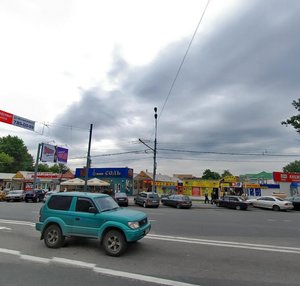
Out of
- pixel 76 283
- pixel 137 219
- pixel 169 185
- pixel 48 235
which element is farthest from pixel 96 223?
pixel 169 185

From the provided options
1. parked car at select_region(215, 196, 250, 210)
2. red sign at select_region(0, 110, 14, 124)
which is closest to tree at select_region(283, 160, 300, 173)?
parked car at select_region(215, 196, 250, 210)

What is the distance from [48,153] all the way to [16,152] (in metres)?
63.6

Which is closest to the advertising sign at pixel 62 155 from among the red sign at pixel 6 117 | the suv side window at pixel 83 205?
the red sign at pixel 6 117

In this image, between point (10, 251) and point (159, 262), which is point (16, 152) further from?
point (159, 262)

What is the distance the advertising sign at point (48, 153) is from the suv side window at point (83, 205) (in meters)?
35.3

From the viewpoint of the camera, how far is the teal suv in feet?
24.8

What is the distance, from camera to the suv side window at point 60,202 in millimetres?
8578

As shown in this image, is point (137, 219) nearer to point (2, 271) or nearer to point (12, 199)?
point (2, 271)

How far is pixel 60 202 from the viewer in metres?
8.74

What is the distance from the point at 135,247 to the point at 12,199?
34.9 m

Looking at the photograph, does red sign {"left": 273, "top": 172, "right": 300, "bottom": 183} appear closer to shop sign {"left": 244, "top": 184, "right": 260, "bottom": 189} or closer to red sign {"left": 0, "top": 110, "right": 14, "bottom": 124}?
shop sign {"left": 244, "top": 184, "right": 260, "bottom": 189}

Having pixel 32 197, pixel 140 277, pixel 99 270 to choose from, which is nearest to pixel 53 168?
pixel 32 197

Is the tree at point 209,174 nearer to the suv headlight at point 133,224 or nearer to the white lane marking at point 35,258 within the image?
the suv headlight at point 133,224

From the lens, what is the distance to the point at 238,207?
97.4 ft
